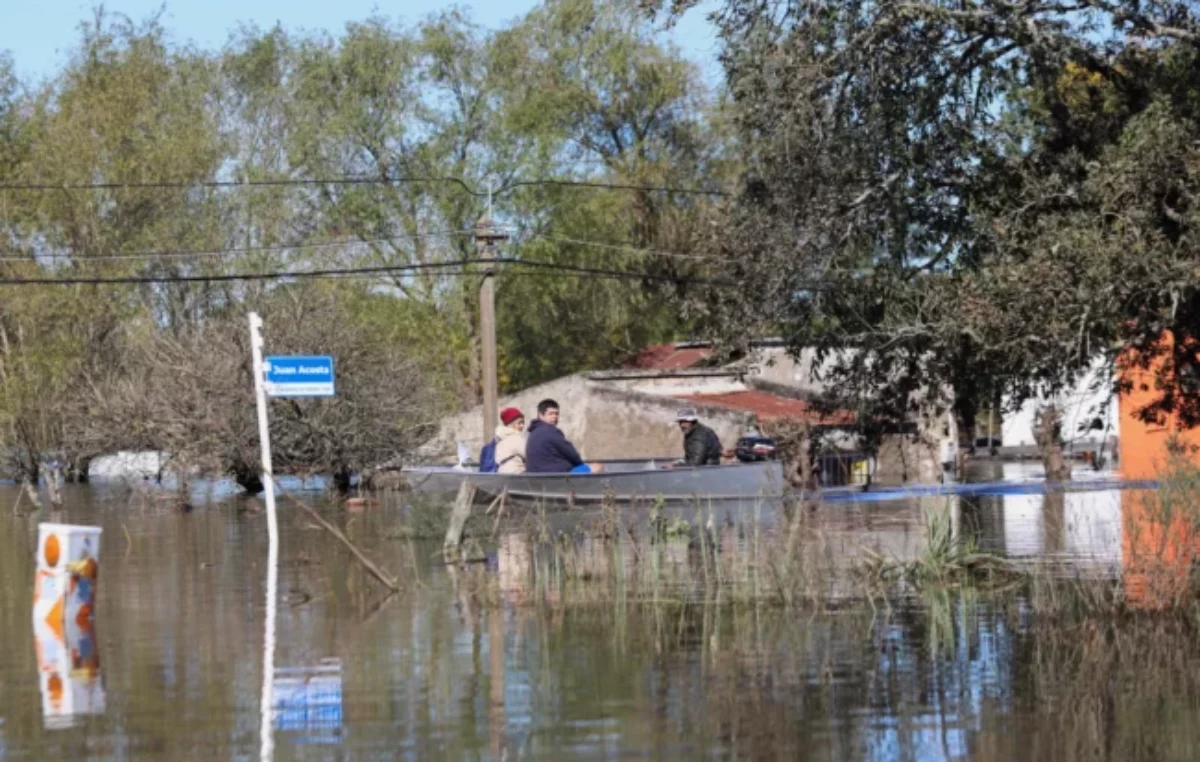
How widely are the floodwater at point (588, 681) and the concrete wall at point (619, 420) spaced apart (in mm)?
32800

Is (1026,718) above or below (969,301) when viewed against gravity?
below

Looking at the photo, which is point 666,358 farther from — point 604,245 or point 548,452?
point 548,452

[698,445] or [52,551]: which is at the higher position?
[698,445]

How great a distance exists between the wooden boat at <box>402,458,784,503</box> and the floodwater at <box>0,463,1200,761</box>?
9.54 m

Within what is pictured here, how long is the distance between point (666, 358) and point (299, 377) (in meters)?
44.6

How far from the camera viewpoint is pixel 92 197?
58031mm

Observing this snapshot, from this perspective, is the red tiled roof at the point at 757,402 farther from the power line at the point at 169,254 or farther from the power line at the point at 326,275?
the power line at the point at 169,254

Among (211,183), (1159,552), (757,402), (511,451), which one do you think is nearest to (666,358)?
(757,402)

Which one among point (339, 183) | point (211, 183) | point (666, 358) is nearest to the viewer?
point (211, 183)

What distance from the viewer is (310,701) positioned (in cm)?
1137

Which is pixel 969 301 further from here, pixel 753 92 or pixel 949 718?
pixel 949 718

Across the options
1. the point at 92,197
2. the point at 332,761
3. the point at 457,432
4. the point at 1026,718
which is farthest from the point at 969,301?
the point at 92,197

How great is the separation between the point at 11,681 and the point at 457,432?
42363mm

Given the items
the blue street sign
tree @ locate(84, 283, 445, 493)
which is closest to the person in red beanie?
the blue street sign
